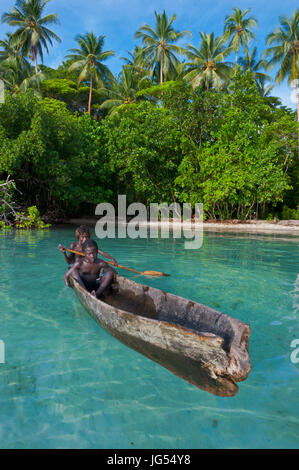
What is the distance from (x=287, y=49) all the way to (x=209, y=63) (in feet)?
19.3

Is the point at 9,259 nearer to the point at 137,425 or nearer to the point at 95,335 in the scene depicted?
the point at 95,335

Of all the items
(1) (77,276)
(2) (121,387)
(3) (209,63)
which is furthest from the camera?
(3) (209,63)

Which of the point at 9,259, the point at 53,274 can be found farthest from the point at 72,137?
the point at 53,274

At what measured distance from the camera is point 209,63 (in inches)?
1013

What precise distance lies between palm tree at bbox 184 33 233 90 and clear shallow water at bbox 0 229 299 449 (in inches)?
948

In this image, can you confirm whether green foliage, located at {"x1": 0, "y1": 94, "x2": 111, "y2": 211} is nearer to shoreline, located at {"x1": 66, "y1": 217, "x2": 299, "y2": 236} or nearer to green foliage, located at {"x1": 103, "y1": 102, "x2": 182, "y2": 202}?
green foliage, located at {"x1": 103, "y1": 102, "x2": 182, "y2": 202}

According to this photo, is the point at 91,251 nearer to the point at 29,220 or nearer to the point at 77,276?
the point at 77,276

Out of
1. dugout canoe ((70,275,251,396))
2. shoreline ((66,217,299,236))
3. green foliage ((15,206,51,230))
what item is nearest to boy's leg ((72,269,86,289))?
dugout canoe ((70,275,251,396))

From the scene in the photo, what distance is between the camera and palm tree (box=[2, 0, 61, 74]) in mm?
27656

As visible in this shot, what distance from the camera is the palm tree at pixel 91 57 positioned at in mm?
27266

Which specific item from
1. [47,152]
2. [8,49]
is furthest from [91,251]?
[8,49]

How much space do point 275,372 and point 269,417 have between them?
2.35ft

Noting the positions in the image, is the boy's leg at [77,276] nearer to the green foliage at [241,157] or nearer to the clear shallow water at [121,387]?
the clear shallow water at [121,387]
